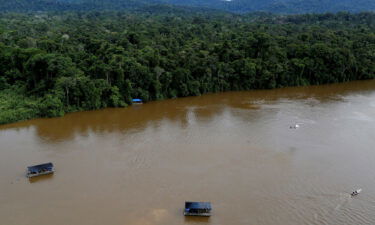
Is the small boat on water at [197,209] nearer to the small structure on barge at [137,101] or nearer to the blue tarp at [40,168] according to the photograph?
the blue tarp at [40,168]

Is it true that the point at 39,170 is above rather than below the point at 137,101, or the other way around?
below

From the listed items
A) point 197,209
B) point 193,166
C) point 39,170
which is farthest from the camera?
point 193,166

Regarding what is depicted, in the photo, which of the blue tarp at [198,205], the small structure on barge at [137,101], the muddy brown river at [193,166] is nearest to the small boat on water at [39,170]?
the muddy brown river at [193,166]

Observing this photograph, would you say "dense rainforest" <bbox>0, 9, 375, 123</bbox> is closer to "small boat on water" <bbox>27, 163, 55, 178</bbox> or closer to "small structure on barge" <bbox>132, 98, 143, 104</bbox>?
"small structure on barge" <bbox>132, 98, 143, 104</bbox>

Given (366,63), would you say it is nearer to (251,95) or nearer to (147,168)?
(251,95)

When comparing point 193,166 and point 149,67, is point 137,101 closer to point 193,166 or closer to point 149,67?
point 149,67

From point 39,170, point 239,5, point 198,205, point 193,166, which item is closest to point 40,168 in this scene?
point 39,170

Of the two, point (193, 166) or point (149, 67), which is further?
point (149, 67)
